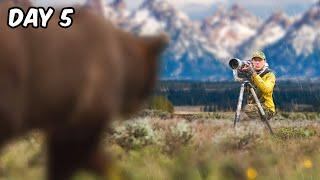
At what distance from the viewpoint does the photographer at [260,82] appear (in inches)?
543

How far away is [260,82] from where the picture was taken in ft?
45.4

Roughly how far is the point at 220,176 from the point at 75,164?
233 centimetres

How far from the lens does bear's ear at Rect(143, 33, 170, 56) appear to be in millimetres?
6047

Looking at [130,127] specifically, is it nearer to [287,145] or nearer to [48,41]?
[287,145]

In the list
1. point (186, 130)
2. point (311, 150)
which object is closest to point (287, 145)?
point (311, 150)

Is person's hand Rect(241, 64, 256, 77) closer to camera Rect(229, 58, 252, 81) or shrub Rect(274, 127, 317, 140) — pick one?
camera Rect(229, 58, 252, 81)

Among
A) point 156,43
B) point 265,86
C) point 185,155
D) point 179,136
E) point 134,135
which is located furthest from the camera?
point 265,86

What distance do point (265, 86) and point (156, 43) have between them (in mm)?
8167

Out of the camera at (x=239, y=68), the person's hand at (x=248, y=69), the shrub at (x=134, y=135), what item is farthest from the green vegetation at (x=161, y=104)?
the shrub at (x=134, y=135)

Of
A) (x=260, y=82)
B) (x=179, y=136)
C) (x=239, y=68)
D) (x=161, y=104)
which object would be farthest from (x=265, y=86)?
(x=161, y=104)

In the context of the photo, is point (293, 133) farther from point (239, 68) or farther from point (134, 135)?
point (134, 135)

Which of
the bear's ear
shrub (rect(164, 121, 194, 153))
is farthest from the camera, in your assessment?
the bear's ear

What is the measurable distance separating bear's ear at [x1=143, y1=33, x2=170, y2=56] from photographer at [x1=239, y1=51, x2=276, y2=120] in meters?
7.54

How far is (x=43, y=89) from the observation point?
5289mm
